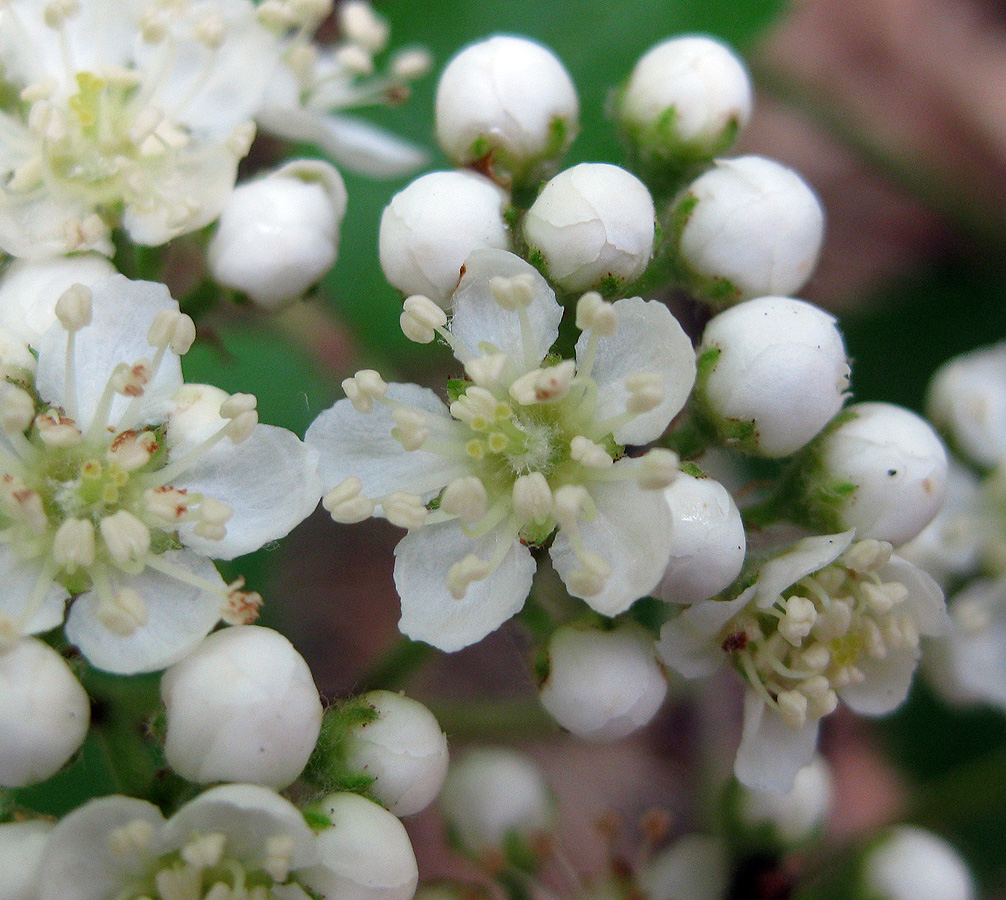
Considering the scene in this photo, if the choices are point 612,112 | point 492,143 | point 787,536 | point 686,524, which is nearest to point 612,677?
point 686,524

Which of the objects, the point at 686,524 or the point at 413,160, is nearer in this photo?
the point at 686,524

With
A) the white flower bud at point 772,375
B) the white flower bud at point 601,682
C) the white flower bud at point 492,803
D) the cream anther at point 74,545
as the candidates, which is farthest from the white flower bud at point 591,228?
the white flower bud at point 492,803

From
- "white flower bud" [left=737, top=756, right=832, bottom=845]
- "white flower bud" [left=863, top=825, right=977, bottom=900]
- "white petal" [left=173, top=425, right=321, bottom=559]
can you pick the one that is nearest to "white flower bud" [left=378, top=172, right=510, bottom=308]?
"white petal" [left=173, top=425, right=321, bottom=559]

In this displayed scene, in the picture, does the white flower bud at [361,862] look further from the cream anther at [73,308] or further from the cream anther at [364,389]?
the cream anther at [73,308]

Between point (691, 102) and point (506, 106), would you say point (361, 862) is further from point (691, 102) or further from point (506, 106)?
point (691, 102)

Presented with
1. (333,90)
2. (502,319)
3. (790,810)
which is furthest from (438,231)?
(790,810)

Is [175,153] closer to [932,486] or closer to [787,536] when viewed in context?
[787,536]
